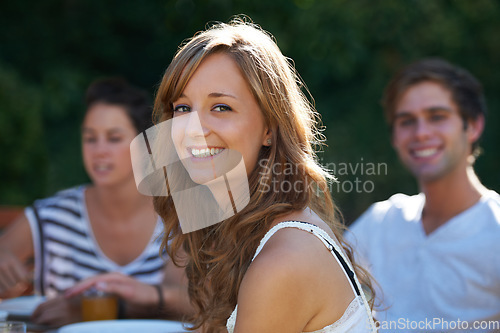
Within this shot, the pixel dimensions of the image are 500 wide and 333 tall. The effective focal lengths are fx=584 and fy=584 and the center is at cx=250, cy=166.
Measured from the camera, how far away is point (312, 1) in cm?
516

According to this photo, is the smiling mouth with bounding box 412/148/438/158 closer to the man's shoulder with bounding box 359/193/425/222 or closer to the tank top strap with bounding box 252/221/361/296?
the man's shoulder with bounding box 359/193/425/222

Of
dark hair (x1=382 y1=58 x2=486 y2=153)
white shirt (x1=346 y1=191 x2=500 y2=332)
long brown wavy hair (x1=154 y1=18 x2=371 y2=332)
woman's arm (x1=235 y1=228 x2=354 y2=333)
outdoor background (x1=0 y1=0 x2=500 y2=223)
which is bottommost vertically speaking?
white shirt (x1=346 y1=191 x2=500 y2=332)

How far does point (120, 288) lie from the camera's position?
6.45 ft

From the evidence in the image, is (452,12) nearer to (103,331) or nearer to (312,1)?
(312,1)

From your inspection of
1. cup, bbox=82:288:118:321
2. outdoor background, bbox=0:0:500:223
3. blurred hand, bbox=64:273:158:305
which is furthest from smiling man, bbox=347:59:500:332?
outdoor background, bbox=0:0:500:223

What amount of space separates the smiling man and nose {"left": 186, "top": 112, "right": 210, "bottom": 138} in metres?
0.98

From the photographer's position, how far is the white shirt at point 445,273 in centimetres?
223

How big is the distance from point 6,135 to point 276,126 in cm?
318

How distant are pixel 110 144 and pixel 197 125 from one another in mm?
1354

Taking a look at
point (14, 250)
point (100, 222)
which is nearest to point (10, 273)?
point (14, 250)

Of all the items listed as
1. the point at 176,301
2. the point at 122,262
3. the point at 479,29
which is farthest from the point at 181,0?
the point at 176,301

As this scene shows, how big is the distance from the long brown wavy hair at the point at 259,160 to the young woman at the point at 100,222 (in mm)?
949

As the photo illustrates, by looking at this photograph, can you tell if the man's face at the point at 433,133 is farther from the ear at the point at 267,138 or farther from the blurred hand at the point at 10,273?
the blurred hand at the point at 10,273

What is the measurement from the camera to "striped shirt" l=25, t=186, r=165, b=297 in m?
→ 2.50
